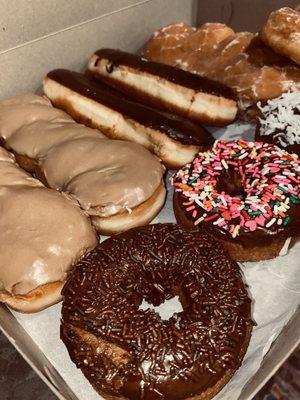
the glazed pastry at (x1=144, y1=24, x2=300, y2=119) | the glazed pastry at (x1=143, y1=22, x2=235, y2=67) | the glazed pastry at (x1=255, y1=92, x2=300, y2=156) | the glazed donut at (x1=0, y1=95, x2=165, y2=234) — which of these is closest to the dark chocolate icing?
the glazed donut at (x1=0, y1=95, x2=165, y2=234)

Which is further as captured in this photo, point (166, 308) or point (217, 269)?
point (166, 308)

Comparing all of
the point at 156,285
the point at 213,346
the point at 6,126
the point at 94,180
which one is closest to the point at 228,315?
the point at 213,346

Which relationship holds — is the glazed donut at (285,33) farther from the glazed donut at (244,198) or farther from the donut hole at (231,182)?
the donut hole at (231,182)

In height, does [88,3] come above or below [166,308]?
above

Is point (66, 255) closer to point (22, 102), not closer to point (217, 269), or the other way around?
point (217, 269)

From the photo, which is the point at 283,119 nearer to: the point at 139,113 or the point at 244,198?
the point at 244,198

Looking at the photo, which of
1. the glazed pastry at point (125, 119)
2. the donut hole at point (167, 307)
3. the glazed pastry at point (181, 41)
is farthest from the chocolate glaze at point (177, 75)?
the donut hole at point (167, 307)

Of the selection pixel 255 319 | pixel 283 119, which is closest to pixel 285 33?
pixel 283 119

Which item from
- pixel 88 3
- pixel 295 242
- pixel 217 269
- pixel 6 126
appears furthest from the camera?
pixel 88 3
